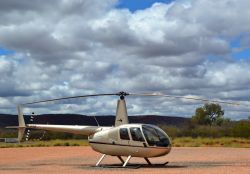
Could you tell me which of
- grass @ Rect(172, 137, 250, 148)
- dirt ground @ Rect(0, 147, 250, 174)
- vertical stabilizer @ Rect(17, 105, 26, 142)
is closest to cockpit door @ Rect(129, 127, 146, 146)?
dirt ground @ Rect(0, 147, 250, 174)

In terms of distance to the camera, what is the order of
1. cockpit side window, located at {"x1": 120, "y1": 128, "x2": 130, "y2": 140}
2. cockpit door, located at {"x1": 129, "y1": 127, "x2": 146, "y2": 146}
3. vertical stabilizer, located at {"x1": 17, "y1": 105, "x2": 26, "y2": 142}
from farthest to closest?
vertical stabilizer, located at {"x1": 17, "y1": 105, "x2": 26, "y2": 142} < cockpit side window, located at {"x1": 120, "y1": 128, "x2": 130, "y2": 140} < cockpit door, located at {"x1": 129, "y1": 127, "x2": 146, "y2": 146}

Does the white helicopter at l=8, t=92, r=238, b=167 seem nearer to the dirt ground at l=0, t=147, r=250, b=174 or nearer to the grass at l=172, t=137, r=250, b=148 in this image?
the dirt ground at l=0, t=147, r=250, b=174

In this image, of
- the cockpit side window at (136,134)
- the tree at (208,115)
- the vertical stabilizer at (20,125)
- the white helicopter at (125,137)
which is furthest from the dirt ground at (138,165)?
the tree at (208,115)

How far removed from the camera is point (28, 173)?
23.1 meters

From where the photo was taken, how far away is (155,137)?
24938 millimetres

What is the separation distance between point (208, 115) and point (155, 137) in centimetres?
11467

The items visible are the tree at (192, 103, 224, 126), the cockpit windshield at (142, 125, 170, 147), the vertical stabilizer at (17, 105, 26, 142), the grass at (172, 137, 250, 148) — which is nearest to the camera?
the cockpit windshield at (142, 125, 170, 147)

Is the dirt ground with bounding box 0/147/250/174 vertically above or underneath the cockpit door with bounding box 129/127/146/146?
underneath

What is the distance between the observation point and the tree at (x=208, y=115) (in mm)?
134875

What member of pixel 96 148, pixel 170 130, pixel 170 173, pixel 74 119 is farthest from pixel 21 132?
pixel 74 119

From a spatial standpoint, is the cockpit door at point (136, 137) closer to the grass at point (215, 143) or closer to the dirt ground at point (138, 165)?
the dirt ground at point (138, 165)

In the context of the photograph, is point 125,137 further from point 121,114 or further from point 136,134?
point 121,114

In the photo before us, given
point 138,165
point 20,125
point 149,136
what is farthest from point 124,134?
point 20,125

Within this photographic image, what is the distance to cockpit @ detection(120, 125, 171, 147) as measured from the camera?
81.6ft
